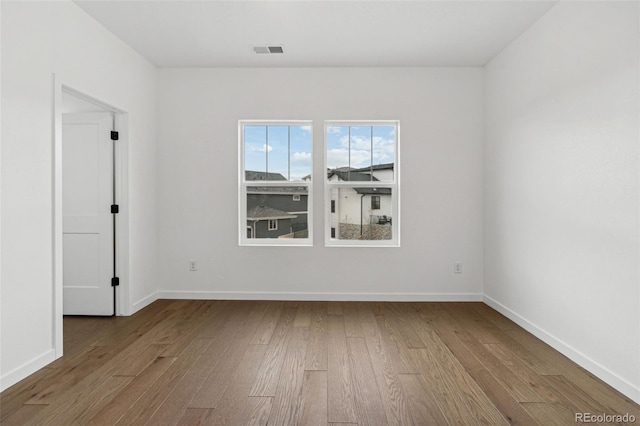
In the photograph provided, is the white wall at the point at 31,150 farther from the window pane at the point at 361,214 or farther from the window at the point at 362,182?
the window pane at the point at 361,214

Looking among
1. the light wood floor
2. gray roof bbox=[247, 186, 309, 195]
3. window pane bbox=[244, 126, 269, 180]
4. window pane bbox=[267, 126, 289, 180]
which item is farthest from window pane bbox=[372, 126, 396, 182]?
the light wood floor

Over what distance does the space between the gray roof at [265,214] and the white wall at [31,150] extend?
202 cm

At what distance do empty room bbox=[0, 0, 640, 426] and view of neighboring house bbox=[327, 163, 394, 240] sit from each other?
25mm

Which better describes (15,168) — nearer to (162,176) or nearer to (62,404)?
(62,404)

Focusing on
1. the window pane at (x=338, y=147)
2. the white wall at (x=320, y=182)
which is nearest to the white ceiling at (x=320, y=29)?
the white wall at (x=320, y=182)

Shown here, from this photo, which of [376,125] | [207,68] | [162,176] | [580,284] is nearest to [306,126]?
[376,125]

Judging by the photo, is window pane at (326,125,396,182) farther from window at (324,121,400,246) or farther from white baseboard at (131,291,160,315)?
white baseboard at (131,291,160,315)

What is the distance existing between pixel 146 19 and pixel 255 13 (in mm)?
985

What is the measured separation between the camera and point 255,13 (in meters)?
3.29

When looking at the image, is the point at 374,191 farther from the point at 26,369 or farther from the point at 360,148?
the point at 26,369

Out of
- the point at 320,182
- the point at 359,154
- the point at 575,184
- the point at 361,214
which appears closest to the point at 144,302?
the point at 320,182
